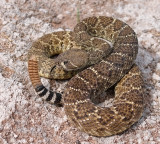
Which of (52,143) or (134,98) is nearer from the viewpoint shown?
(52,143)

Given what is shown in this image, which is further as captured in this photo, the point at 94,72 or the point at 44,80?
the point at 44,80

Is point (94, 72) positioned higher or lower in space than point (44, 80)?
higher

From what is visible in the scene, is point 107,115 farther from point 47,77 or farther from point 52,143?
point 47,77

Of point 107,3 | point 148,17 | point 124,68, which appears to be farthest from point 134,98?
point 107,3
